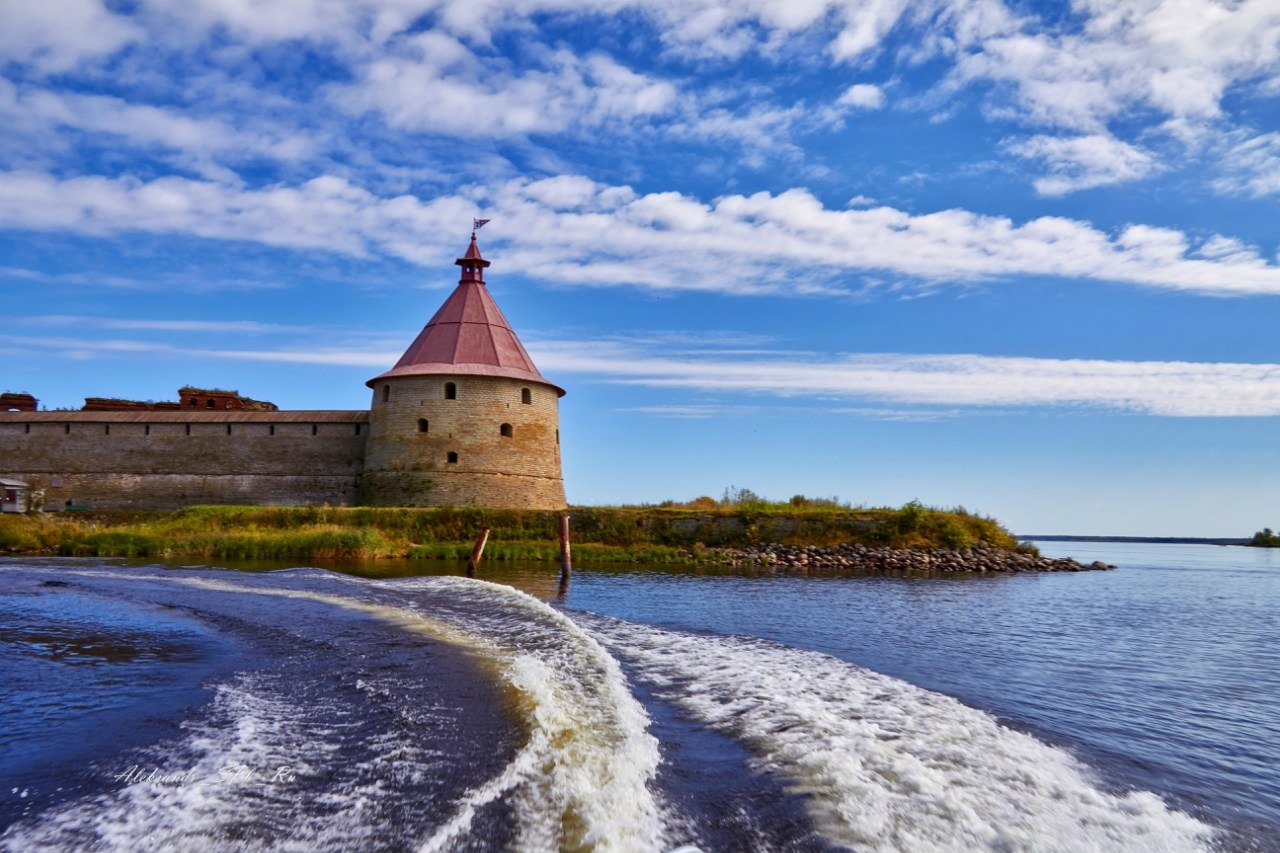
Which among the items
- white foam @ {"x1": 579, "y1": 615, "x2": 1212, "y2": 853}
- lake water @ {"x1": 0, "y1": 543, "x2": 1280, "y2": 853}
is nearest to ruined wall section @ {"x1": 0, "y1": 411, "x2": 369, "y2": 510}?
lake water @ {"x1": 0, "y1": 543, "x2": 1280, "y2": 853}

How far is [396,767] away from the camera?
445 cm

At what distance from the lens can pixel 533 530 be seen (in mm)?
23188

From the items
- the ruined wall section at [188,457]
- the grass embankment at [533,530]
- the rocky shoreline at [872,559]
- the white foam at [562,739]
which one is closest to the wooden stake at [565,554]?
the grass embankment at [533,530]

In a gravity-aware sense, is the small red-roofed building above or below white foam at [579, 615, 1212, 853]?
above

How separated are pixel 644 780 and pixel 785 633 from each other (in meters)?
5.64

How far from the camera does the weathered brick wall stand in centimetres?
2767

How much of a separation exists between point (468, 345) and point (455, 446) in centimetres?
378

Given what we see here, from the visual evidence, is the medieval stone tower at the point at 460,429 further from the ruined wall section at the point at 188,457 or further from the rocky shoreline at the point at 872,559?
the rocky shoreline at the point at 872,559

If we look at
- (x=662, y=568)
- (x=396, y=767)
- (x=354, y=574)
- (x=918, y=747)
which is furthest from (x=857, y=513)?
(x=396, y=767)

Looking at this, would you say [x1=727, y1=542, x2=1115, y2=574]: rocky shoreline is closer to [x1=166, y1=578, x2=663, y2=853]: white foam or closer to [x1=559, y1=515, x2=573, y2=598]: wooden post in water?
[x1=559, y1=515, x2=573, y2=598]: wooden post in water

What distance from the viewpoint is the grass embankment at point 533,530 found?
2098 cm

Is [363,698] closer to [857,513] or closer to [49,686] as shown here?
[49,686]

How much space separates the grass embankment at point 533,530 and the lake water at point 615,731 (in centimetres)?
1032

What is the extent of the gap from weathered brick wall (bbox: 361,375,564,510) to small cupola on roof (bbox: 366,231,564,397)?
1.09ft
